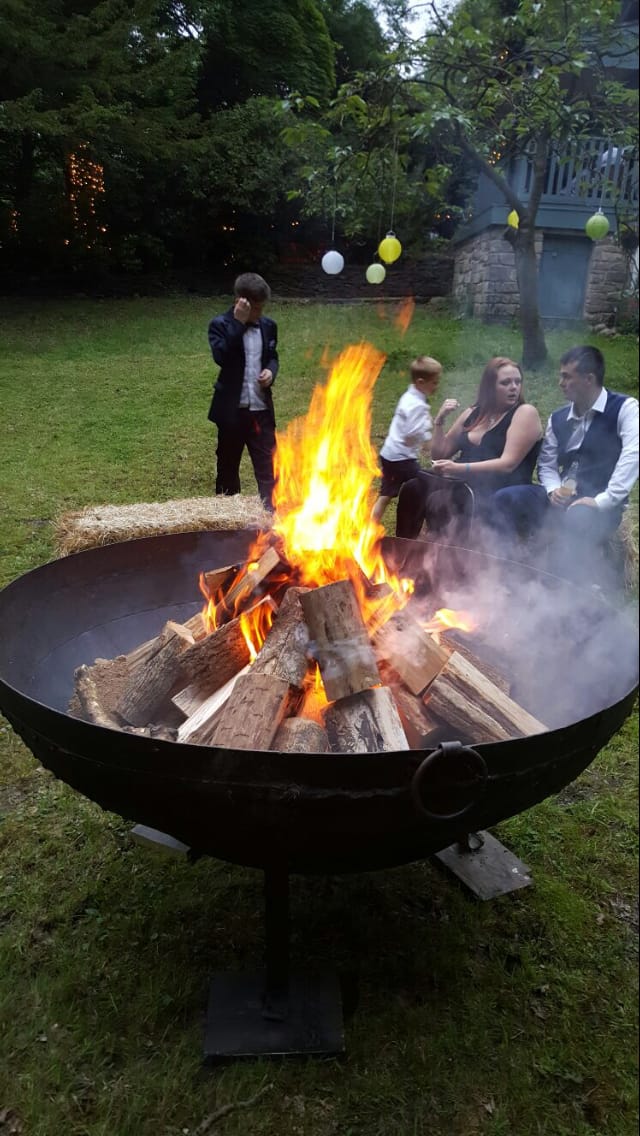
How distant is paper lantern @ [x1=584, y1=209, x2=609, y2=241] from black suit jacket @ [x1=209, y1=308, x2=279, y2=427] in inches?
42.6

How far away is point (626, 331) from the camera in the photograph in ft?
8.80

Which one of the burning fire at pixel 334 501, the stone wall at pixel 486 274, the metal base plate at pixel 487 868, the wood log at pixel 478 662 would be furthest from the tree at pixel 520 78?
the metal base plate at pixel 487 868

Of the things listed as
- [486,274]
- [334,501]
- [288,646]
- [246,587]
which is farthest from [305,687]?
[486,274]

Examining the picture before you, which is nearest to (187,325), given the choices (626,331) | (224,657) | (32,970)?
(224,657)

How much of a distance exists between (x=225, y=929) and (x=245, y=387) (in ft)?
5.71

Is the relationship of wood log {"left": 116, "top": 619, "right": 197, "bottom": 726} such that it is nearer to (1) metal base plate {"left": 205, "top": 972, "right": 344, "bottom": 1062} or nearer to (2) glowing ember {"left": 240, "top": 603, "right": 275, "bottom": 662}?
(2) glowing ember {"left": 240, "top": 603, "right": 275, "bottom": 662}

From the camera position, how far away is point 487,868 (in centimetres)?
210

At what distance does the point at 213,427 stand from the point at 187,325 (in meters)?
0.37

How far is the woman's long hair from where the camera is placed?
9.93 feet

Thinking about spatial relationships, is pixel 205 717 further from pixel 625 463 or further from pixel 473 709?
pixel 625 463

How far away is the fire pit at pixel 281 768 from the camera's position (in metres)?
1.12

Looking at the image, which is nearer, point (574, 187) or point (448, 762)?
point (448, 762)

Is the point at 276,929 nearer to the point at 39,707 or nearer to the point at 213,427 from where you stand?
the point at 39,707

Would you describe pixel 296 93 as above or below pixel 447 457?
above
